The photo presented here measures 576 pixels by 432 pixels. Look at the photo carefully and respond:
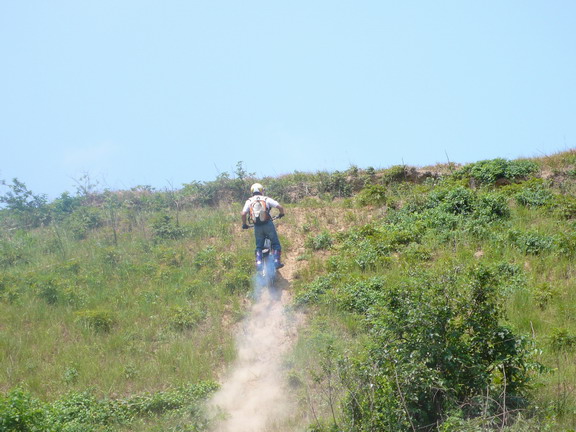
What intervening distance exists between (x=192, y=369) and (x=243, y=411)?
1556mm

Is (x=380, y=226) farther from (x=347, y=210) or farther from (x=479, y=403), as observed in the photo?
(x=479, y=403)

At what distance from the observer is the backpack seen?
12.0 meters

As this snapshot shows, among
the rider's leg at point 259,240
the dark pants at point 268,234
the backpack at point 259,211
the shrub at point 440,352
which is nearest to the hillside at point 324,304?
the shrub at point 440,352

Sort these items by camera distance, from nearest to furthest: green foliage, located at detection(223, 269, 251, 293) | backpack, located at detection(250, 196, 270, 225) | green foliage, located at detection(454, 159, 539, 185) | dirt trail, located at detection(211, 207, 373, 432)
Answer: dirt trail, located at detection(211, 207, 373, 432) → backpack, located at detection(250, 196, 270, 225) → green foliage, located at detection(223, 269, 251, 293) → green foliage, located at detection(454, 159, 539, 185)

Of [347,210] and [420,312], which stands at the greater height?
[347,210]

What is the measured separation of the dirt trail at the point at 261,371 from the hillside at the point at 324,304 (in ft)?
0.24

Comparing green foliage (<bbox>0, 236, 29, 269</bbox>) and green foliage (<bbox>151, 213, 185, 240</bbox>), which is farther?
green foliage (<bbox>151, 213, 185, 240</bbox>)

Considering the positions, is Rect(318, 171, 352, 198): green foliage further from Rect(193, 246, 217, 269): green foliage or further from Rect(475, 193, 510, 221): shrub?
Rect(193, 246, 217, 269): green foliage

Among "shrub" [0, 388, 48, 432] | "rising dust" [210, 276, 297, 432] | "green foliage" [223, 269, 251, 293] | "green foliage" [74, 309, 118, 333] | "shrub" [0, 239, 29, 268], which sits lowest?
"rising dust" [210, 276, 297, 432]

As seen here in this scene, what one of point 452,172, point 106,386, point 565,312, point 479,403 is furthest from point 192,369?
point 452,172

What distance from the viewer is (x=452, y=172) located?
1725 cm

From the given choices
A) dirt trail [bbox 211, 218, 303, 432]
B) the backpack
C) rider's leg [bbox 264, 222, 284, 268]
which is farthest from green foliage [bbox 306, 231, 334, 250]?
the backpack

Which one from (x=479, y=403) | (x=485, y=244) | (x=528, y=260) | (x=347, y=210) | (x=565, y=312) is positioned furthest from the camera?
(x=347, y=210)

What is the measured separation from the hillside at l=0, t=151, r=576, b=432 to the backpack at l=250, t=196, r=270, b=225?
1351 mm
